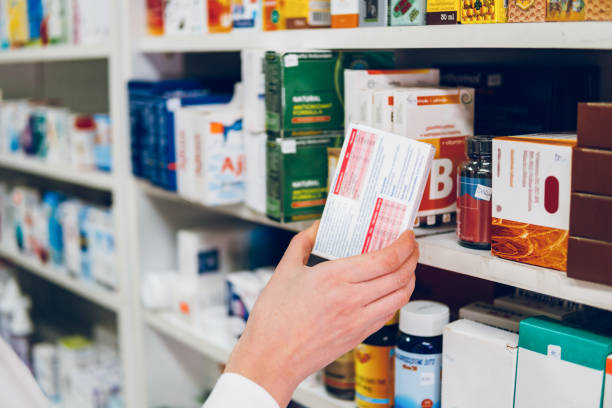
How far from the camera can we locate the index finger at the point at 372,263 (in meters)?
0.97

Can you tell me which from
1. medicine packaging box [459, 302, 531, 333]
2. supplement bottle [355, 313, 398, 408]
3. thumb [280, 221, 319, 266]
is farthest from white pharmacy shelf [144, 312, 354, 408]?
thumb [280, 221, 319, 266]

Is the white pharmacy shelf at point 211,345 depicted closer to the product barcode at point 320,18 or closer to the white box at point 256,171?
the white box at point 256,171

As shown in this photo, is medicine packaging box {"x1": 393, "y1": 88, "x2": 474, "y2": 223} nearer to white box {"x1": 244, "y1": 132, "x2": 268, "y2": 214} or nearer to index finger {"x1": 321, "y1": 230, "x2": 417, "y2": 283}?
index finger {"x1": 321, "y1": 230, "x2": 417, "y2": 283}

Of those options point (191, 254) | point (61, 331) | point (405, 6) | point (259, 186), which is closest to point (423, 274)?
point (259, 186)

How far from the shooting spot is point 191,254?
186cm

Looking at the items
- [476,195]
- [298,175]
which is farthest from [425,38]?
[298,175]

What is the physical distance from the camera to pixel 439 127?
3.94ft

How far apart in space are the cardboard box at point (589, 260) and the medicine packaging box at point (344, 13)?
58 centimetres

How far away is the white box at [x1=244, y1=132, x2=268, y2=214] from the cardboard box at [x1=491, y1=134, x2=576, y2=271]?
552 millimetres

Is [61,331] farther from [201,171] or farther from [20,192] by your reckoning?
[201,171]

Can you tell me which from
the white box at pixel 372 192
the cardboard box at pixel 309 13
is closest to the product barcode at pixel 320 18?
the cardboard box at pixel 309 13

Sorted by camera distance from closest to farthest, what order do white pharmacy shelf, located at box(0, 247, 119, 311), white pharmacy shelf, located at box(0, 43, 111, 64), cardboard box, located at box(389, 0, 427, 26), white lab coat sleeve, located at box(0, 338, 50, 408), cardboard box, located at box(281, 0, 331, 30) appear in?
white lab coat sleeve, located at box(0, 338, 50, 408) < cardboard box, located at box(389, 0, 427, 26) < cardboard box, located at box(281, 0, 331, 30) < white pharmacy shelf, located at box(0, 43, 111, 64) < white pharmacy shelf, located at box(0, 247, 119, 311)

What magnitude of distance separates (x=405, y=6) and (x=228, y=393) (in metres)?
0.68

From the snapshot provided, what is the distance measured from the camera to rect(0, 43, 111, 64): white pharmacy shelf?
202cm
